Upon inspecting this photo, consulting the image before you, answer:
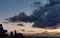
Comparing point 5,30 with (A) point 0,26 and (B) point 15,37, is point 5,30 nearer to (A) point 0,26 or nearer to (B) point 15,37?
(A) point 0,26

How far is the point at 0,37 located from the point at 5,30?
5342 mm

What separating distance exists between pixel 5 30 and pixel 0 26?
230 inches

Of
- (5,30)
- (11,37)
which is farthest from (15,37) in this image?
(5,30)

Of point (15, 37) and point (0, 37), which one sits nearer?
point (0, 37)

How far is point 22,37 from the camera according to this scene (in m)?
123

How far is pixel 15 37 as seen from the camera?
129375mm

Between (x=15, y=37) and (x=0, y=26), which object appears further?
(x=15, y=37)

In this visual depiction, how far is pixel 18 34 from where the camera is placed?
126500 millimetres

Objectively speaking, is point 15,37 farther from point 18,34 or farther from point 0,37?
point 0,37

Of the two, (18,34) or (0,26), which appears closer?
(0,26)

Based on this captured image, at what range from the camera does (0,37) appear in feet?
302

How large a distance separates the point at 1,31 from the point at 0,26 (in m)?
2.90

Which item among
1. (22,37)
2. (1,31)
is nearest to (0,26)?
(1,31)

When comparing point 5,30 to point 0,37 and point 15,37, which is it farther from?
point 15,37
